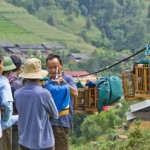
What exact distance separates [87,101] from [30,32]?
3589 inches

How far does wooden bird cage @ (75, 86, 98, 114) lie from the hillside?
3350 inches

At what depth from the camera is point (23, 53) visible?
8912 centimetres

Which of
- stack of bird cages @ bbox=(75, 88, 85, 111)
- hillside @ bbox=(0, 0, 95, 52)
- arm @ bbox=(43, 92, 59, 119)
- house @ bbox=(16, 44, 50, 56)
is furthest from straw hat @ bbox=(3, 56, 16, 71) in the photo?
hillside @ bbox=(0, 0, 95, 52)

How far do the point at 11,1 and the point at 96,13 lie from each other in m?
18.1

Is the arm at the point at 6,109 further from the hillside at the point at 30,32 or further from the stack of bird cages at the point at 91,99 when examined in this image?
the hillside at the point at 30,32

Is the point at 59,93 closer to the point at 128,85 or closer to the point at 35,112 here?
Result: the point at 35,112

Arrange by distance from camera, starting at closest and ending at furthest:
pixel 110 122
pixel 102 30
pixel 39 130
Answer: pixel 39 130 → pixel 110 122 → pixel 102 30

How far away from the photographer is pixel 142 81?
23.9 feet

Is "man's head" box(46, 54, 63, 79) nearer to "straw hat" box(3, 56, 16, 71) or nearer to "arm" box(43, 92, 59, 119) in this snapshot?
→ "straw hat" box(3, 56, 16, 71)

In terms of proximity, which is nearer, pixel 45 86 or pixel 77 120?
pixel 45 86

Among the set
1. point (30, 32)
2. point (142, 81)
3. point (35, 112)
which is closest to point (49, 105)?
point (35, 112)

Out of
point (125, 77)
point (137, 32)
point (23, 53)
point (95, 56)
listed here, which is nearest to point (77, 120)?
point (125, 77)

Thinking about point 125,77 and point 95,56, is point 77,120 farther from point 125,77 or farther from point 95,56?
point 95,56

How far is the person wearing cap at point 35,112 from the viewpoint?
17.4ft
